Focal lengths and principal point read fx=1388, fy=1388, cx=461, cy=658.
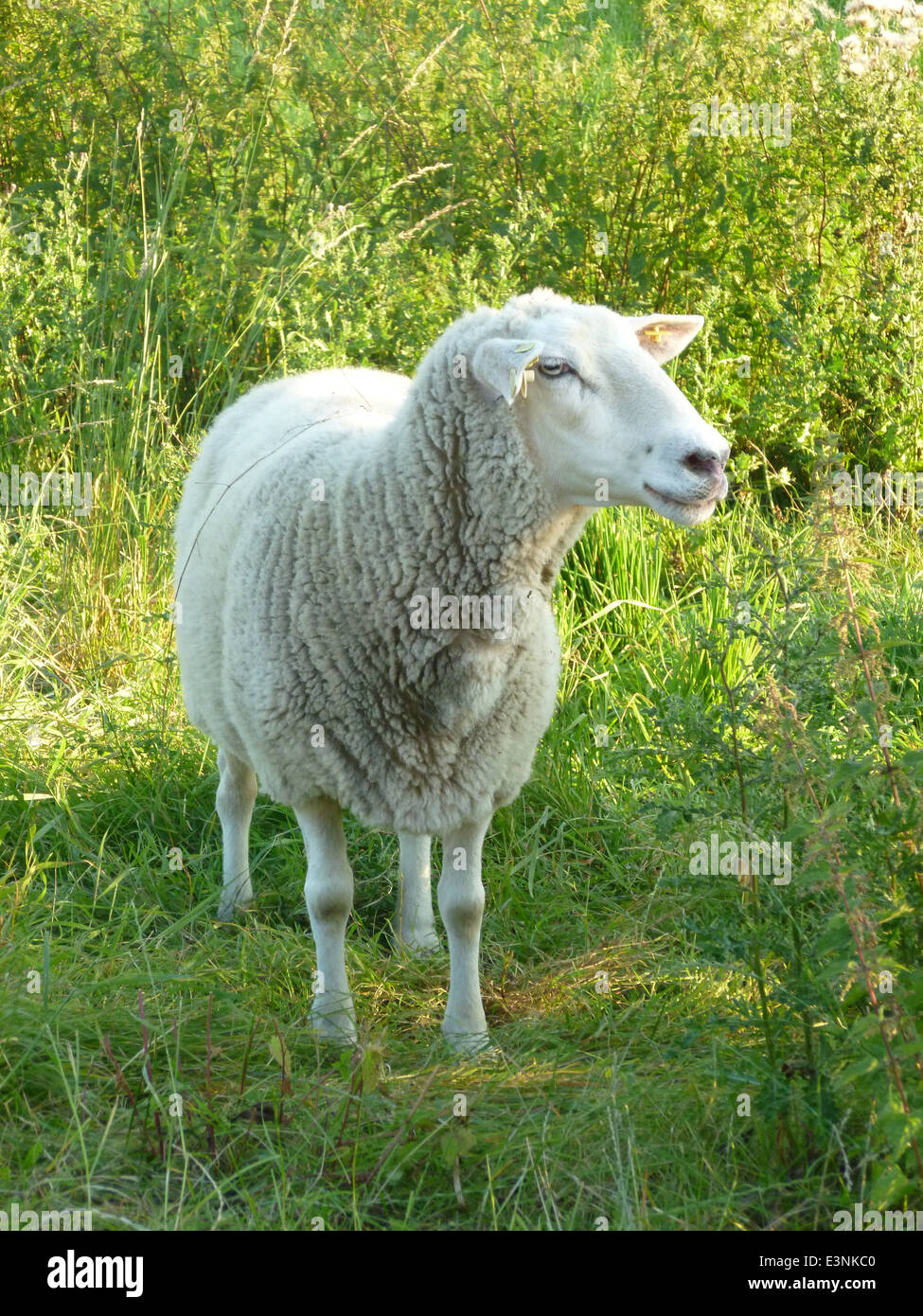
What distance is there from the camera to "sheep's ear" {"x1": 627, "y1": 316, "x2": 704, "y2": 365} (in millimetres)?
3248

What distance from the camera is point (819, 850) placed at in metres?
2.30

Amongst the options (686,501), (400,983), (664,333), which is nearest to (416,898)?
(400,983)

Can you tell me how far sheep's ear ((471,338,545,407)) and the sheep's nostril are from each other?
1.21ft

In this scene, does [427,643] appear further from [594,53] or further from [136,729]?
[594,53]

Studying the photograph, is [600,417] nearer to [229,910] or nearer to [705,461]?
[705,461]

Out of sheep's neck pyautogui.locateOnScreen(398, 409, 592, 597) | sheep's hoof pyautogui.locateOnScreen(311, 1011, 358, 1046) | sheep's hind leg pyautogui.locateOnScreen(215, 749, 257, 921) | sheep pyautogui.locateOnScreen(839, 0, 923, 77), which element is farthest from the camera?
sheep pyautogui.locateOnScreen(839, 0, 923, 77)

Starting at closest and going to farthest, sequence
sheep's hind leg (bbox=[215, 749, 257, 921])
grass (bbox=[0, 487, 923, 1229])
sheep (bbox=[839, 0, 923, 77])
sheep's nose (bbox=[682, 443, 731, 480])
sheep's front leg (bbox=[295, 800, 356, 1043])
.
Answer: grass (bbox=[0, 487, 923, 1229]) < sheep's nose (bbox=[682, 443, 731, 480]) < sheep's front leg (bbox=[295, 800, 356, 1043]) < sheep's hind leg (bbox=[215, 749, 257, 921]) < sheep (bbox=[839, 0, 923, 77])

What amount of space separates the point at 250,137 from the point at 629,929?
12.8 feet

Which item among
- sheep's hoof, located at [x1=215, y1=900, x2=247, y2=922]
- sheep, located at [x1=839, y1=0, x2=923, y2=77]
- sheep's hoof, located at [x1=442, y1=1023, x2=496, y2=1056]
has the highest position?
sheep, located at [x1=839, y1=0, x2=923, y2=77]

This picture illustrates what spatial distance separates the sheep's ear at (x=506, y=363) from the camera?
277 centimetres

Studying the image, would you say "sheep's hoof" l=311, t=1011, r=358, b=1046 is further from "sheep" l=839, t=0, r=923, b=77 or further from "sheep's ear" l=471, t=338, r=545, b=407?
"sheep" l=839, t=0, r=923, b=77

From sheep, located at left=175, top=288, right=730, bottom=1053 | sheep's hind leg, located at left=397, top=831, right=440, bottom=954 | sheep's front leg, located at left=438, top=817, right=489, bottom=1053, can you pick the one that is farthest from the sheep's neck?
sheep's hind leg, located at left=397, top=831, right=440, bottom=954

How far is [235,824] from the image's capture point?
3.98m
